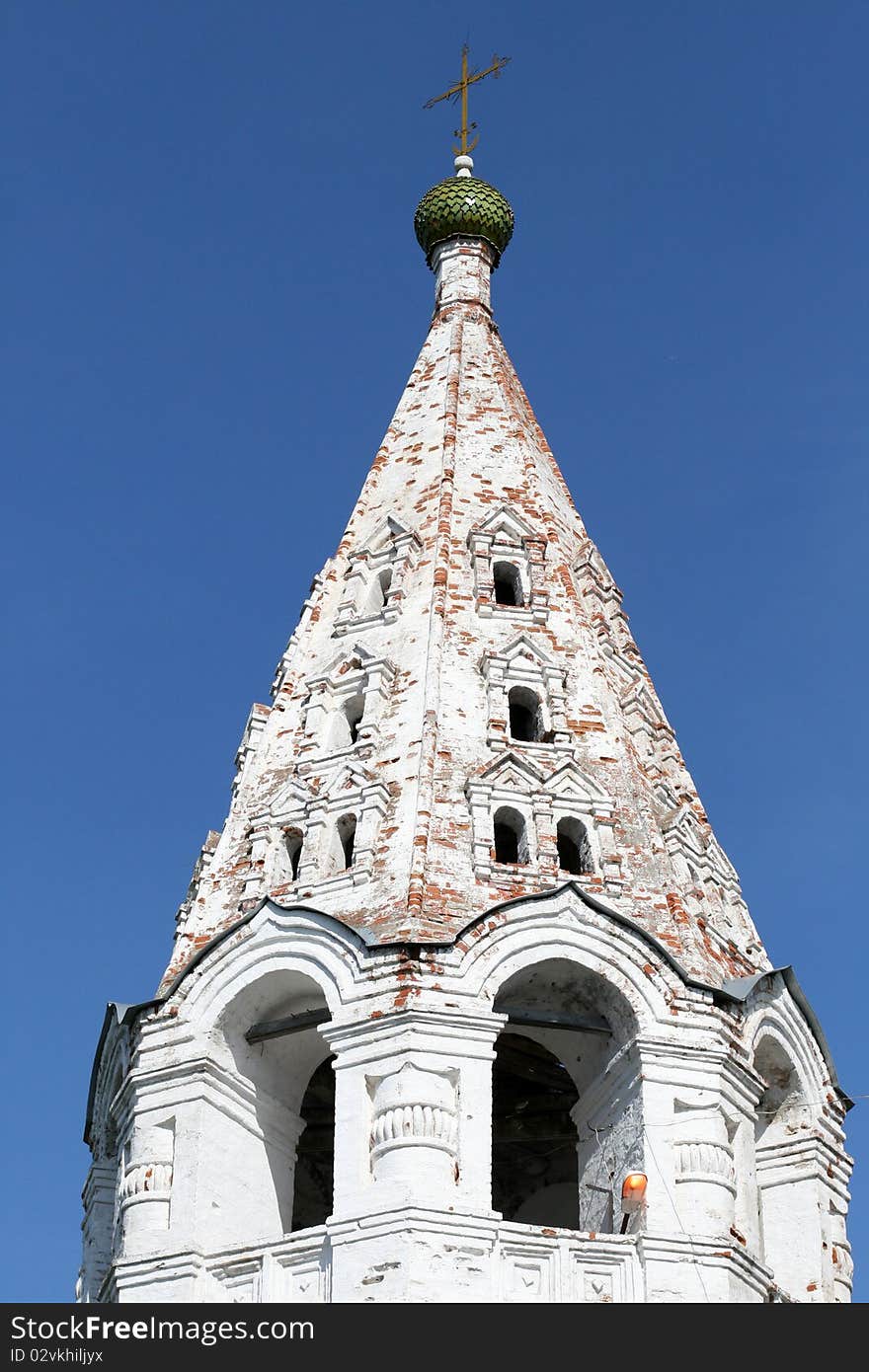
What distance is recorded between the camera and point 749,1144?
53.0ft

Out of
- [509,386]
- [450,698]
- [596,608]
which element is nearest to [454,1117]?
[450,698]

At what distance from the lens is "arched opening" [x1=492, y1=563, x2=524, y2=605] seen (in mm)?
19719

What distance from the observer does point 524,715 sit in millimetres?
18672

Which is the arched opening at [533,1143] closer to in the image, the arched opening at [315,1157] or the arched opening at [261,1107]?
the arched opening at [315,1157]

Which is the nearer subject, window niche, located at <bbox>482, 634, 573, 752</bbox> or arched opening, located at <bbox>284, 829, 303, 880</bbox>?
arched opening, located at <bbox>284, 829, 303, 880</bbox>

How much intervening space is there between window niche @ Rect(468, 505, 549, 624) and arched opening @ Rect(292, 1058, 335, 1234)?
4.27m

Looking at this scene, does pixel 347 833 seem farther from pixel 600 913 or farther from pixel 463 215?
pixel 463 215

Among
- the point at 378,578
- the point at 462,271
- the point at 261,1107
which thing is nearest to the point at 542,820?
the point at 261,1107

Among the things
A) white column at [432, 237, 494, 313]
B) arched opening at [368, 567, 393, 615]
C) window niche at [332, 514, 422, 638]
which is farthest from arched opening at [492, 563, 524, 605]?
white column at [432, 237, 494, 313]

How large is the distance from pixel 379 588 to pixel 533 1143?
5.00 m

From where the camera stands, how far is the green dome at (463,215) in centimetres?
2472

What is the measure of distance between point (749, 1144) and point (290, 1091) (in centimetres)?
341

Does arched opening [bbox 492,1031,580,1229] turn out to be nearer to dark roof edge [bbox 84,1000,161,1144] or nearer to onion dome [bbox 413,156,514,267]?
dark roof edge [bbox 84,1000,161,1144]

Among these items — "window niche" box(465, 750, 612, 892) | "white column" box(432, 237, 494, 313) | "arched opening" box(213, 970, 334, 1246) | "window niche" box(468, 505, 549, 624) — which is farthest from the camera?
"white column" box(432, 237, 494, 313)
